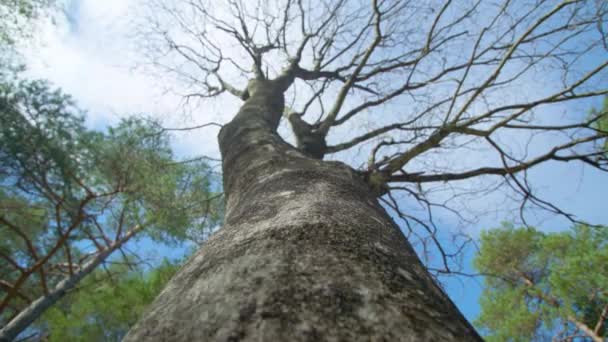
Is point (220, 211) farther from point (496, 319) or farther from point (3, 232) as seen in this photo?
point (496, 319)

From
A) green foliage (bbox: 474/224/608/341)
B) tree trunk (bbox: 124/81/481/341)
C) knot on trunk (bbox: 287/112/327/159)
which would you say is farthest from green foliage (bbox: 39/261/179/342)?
green foliage (bbox: 474/224/608/341)

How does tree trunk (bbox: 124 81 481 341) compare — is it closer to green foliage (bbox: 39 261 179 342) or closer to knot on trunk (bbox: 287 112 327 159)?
knot on trunk (bbox: 287 112 327 159)

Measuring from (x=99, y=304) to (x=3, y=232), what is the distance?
2.52 meters

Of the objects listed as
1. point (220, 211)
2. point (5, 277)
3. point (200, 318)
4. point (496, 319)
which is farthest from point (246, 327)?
point (496, 319)

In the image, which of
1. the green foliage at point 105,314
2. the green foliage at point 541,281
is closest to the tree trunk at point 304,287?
the green foliage at point 105,314

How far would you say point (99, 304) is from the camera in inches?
194

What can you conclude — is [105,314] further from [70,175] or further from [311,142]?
[311,142]

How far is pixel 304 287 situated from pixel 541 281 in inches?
466

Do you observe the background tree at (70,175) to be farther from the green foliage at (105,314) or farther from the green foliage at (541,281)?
the green foliage at (541,281)

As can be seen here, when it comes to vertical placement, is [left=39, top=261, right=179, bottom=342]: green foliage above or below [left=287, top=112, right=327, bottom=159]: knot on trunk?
below

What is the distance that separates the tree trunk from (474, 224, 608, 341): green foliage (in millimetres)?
6783

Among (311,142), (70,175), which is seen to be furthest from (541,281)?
(70,175)

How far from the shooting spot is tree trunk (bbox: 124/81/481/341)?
1.11ft

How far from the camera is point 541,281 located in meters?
9.37
